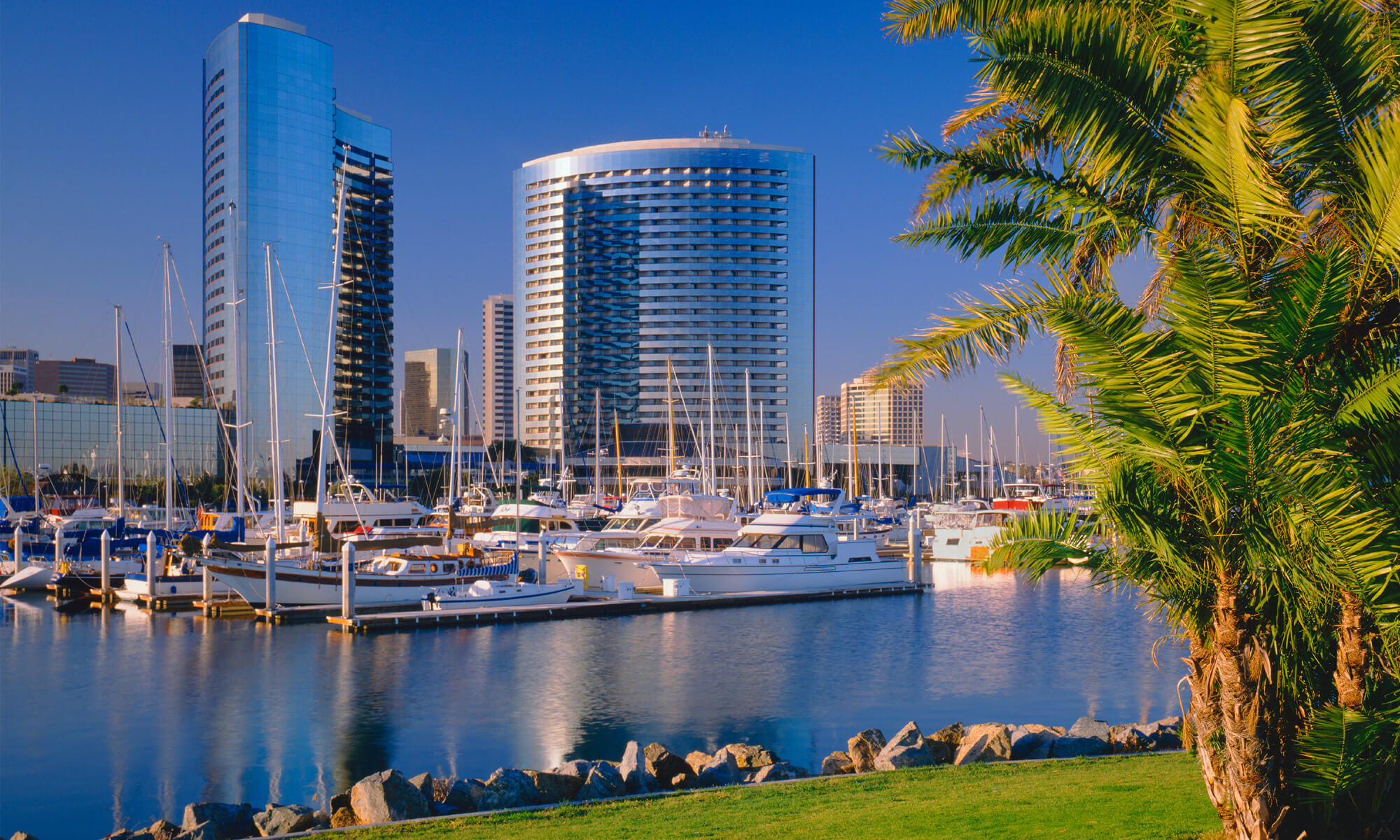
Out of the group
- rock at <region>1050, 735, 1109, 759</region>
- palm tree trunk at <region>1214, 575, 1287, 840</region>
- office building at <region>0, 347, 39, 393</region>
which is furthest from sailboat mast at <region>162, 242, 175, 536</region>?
office building at <region>0, 347, 39, 393</region>

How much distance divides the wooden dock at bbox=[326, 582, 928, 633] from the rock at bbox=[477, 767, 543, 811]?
22821 mm

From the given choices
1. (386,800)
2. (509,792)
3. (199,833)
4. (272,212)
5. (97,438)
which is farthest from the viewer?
(272,212)

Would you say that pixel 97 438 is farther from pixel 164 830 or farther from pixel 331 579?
pixel 164 830

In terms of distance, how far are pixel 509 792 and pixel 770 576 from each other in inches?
1310

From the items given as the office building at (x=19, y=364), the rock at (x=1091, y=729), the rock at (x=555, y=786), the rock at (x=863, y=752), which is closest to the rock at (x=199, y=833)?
the rock at (x=555, y=786)

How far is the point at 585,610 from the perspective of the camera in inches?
1585

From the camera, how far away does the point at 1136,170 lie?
8.90 meters

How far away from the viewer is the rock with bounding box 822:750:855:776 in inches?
655

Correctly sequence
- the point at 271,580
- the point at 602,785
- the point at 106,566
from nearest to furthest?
1. the point at 602,785
2. the point at 271,580
3. the point at 106,566

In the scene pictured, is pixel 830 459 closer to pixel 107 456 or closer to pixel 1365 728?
pixel 107 456

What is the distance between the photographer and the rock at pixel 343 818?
1381 centimetres

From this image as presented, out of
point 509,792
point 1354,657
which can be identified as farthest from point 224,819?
point 1354,657

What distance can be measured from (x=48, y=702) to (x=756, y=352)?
459 feet

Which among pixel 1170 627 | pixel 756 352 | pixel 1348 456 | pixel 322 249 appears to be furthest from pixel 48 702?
pixel 756 352
